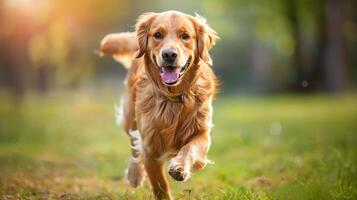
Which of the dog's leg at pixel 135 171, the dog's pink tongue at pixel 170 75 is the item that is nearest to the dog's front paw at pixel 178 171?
the dog's pink tongue at pixel 170 75

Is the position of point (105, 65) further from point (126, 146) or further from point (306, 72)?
point (126, 146)

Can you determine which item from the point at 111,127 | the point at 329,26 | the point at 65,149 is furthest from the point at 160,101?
the point at 329,26

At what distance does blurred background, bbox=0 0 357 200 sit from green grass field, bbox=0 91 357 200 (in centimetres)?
2

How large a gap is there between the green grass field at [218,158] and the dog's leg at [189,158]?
0.28 meters

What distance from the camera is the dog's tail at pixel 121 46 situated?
25.1 feet

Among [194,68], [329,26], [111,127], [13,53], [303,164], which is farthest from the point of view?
[329,26]

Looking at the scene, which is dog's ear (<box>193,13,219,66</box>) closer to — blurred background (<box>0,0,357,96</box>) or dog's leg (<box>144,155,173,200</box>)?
dog's leg (<box>144,155,173,200</box>)

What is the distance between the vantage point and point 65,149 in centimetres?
1120

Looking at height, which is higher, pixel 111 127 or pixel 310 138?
pixel 310 138

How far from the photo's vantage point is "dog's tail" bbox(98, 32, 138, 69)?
766cm

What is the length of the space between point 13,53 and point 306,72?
15.3 m

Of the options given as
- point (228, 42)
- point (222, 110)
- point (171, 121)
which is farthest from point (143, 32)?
point (228, 42)

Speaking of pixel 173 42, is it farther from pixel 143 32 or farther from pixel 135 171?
pixel 135 171

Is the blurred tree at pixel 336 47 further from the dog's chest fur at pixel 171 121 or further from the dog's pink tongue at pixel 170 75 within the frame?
the dog's pink tongue at pixel 170 75
